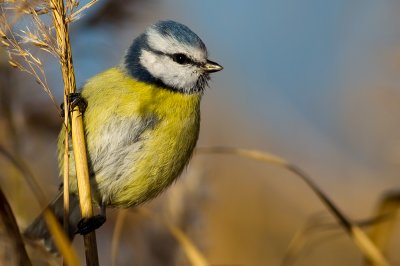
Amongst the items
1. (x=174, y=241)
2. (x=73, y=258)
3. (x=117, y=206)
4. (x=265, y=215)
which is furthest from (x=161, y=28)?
(x=265, y=215)

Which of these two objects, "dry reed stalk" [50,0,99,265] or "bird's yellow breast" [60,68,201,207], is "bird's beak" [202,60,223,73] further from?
"dry reed stalk" [50,0,99,265]

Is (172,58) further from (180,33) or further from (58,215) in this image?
(58,215)

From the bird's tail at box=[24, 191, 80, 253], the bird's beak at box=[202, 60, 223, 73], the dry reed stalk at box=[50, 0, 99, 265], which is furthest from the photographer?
the bird's beak at box=[202, 60, 223, 73]

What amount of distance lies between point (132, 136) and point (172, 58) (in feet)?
1.47

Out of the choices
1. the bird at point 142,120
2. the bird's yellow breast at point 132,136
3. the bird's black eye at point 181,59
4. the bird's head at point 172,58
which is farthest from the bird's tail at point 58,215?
the bird's black eye at point 181,59

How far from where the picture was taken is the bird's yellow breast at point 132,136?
2.14m

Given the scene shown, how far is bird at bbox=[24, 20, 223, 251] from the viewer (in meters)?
2.14

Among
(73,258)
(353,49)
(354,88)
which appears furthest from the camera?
(353,49)

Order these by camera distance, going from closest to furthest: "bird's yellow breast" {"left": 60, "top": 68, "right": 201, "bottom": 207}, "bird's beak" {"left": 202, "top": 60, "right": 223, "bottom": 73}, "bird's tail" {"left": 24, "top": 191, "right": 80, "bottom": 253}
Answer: "bird's yellow breast" {"left": 60, "top": 68, "right": 201, "bottom": 207}, "bird's tail" {"left": 24, "top": 191, "right": 80, "bottom": 253}, "bird's beak" {"left": 202, "top": 60, "right": 223, "bottom": 73}

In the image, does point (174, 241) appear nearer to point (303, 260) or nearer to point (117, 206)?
point (117, 206)

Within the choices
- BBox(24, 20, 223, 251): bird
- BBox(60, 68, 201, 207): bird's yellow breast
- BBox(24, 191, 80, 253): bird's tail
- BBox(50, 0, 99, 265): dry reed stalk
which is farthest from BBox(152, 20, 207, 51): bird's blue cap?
BBox(50, 0, 99, 265): dry reed stalk

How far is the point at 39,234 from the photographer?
2379mm

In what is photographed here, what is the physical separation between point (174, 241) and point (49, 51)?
0.80m

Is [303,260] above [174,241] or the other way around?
the other way around
